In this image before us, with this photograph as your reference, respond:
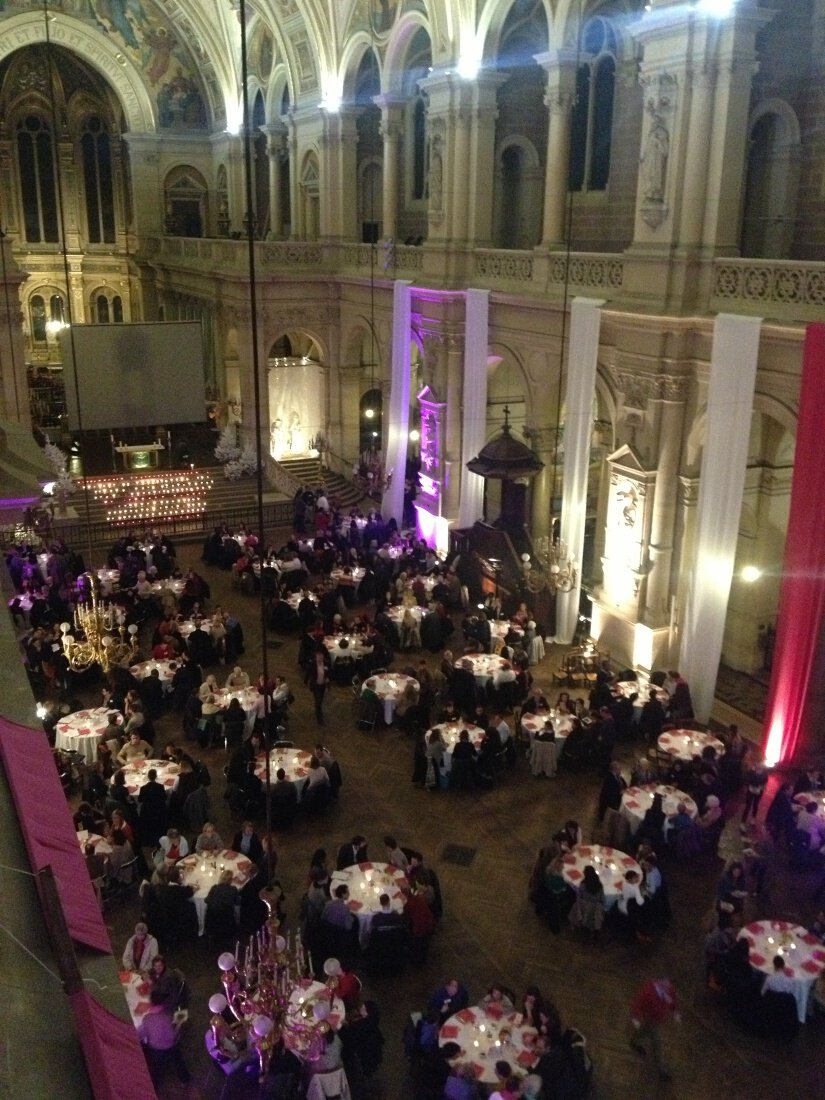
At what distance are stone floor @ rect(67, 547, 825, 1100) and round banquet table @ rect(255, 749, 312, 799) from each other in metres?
0.54

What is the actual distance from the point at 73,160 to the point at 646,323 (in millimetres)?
24278

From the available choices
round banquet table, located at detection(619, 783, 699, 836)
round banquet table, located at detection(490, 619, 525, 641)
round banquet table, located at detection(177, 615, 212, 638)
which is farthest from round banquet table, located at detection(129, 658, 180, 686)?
round banquet table, located at detection(619, 783, 699, 836)

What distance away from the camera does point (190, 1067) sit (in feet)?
25.2

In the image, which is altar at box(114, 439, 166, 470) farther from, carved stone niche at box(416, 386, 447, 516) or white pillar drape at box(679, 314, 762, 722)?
white pillar drape at box(679, 314, 762, 722)

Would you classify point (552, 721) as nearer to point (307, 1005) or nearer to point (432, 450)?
point (307, 1005)

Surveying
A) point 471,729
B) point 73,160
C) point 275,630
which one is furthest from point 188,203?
point 471,729

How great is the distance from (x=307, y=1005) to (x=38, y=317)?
96.2ft

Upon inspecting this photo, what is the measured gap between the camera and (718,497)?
1284 centimetres

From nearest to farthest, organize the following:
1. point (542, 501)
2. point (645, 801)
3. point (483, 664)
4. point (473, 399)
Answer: point (645, 801) → point (483, 664) → point (473, 399) → point (542, 501)

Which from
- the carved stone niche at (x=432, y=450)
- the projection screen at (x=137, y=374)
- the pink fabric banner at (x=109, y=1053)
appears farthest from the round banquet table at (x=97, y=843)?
the projection screen at (x=137, y=374)

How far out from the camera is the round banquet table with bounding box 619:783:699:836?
34.2ft

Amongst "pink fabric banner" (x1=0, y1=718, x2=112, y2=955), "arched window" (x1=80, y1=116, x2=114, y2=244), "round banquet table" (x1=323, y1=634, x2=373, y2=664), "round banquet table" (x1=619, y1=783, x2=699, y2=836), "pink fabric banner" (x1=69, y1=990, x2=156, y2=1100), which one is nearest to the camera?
"pink fabric banner" (x1=69, y1=990, x2=156, y2=1100)

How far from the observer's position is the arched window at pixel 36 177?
1205 inches

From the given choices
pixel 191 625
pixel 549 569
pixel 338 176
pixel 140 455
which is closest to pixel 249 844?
pixel 549 569
